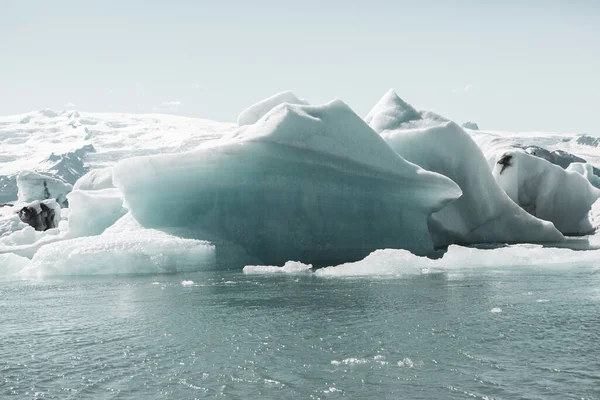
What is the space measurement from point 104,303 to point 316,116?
7.99 m

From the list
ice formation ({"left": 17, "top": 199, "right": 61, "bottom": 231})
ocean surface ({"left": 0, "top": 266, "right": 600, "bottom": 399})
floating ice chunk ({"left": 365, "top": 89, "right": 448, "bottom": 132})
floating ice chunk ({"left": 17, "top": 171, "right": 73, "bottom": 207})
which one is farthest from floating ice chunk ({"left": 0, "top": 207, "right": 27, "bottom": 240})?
ocean surface ({"left": 0, "top": 266, "right": 600, "bottom": 399})

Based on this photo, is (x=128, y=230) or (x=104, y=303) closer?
(x=104, y=303)

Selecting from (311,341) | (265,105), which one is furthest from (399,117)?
(311,341)

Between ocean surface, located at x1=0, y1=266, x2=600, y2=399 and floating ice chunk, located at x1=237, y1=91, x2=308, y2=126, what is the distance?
10.3m

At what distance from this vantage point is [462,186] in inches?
752

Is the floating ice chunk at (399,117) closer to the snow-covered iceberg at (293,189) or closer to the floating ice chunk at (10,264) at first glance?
the snow-covered iceberg at (293,189)

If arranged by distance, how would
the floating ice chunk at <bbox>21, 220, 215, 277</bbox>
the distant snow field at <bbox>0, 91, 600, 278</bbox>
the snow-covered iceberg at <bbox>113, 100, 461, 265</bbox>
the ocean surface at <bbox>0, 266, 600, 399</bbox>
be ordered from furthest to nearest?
the snow-covered iceberg at <bbox>113, 100, 461, 265</bbox>, the distant snow field at <bbox>0, 91, 600, 278</bbox>, the floating ice chunk at <bbox>21, 220, 215, 277</bbox>, the ocean surface at <bbox>0, 266, 600, 399</bbox>

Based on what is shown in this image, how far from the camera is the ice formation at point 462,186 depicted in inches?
742

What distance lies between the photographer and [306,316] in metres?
8.25

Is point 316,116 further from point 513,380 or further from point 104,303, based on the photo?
point 513,380

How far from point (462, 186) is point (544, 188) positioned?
6337mm

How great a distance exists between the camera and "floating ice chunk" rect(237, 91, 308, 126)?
20.5 m

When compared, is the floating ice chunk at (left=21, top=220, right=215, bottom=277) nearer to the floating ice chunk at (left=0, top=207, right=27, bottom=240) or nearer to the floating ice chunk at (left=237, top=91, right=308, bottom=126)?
the floating ice chunk at (left=237, top=91, right=308, bottom=126)

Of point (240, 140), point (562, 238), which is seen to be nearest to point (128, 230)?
point (240, 140)
